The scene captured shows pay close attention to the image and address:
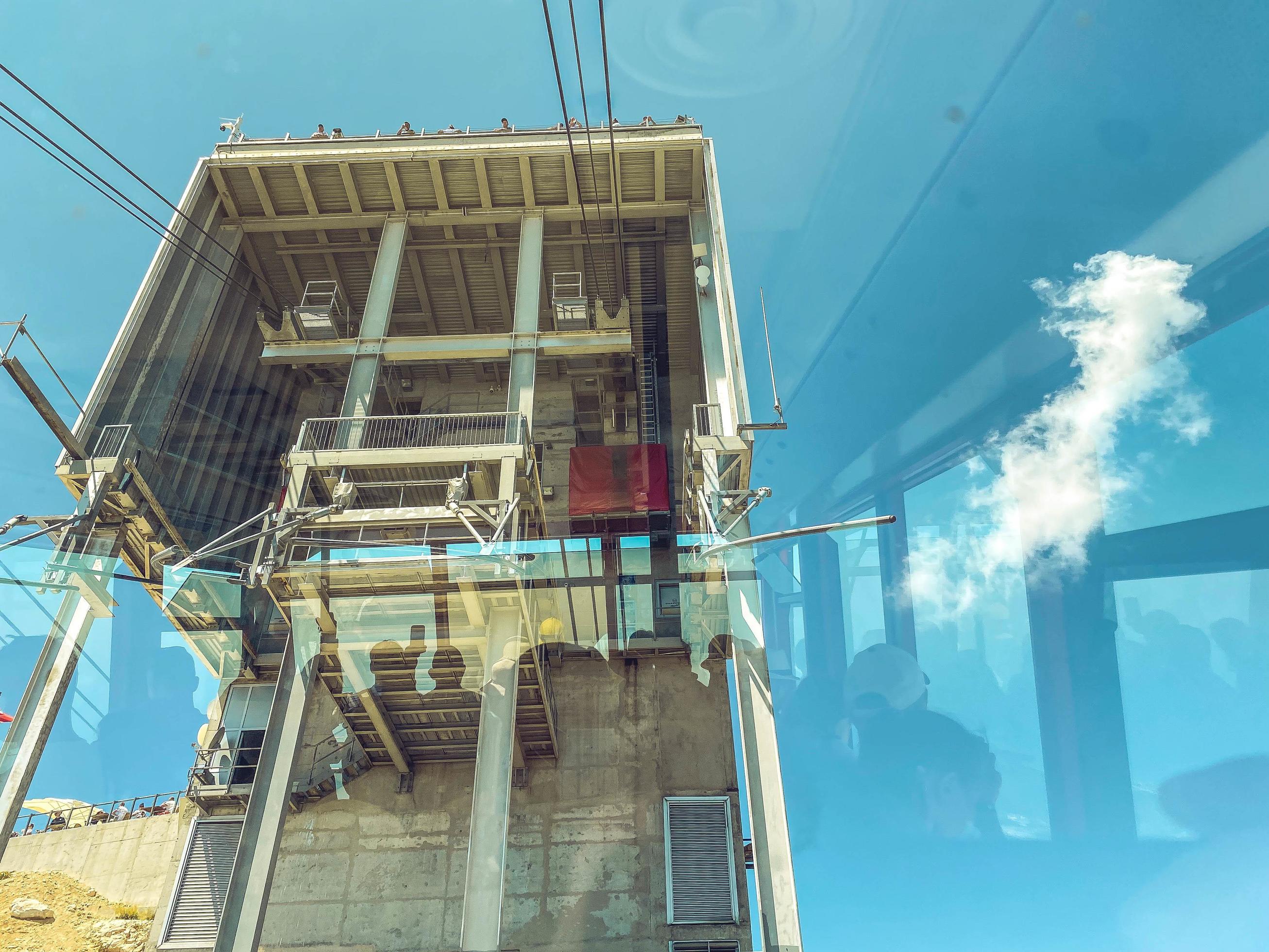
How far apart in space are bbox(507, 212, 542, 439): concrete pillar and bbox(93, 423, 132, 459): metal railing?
813 cm

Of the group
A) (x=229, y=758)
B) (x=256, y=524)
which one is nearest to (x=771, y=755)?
(x=229, y=758)

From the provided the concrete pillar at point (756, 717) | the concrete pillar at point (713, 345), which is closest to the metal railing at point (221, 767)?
the concrete pillar at point (756, 717)

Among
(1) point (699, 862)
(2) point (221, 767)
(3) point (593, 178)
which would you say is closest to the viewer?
(1) point (699, 862)

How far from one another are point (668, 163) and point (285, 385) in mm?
13081

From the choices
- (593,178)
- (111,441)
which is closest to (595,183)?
(593,178)

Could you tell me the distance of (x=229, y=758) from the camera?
1934 cm

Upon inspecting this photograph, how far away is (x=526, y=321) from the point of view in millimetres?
19875

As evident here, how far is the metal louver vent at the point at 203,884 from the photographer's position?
56.1 ft

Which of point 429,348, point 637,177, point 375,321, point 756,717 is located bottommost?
point 756,717

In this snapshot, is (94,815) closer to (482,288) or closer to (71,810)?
(71,810)

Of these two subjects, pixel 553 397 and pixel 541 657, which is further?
pixel 553 397

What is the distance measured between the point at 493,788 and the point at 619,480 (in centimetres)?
990

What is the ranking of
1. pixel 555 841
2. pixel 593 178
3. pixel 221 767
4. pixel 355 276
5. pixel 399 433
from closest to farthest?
1. pixel 555 841
2. pixel 399 433
3. pixel 221 767
4. pixel 593 178
5. pixel 355 276

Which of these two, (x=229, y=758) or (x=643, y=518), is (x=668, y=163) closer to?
(x=643, y=518)
